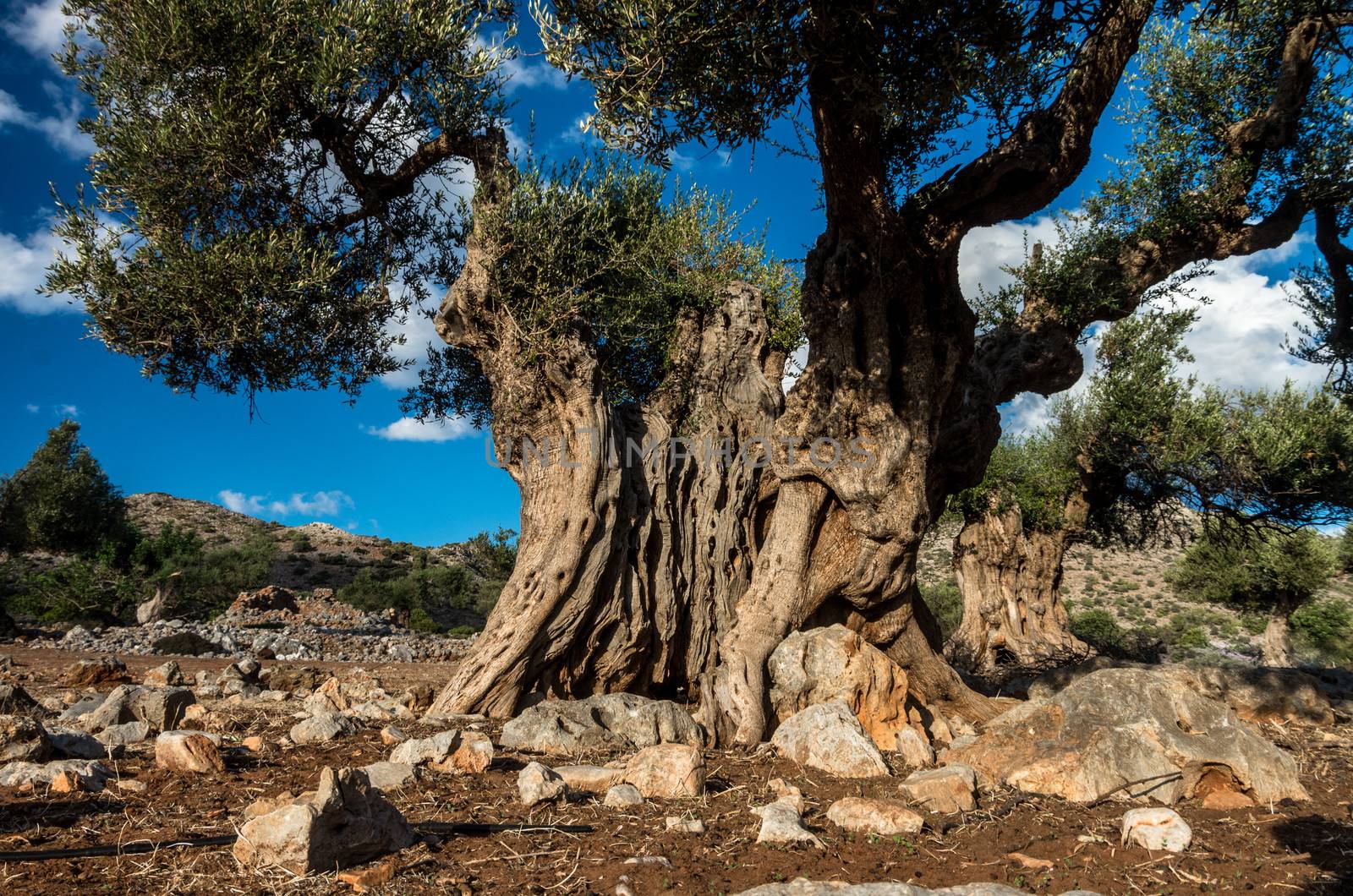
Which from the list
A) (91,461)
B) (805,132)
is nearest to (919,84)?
(805,132)

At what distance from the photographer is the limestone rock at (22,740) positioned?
5.38m

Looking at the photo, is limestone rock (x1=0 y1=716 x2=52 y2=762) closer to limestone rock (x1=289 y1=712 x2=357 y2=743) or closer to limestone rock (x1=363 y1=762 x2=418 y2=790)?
limestone rock (x1=289 y1=712 x2=357 y2=743)

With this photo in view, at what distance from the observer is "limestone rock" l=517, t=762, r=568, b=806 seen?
512cm

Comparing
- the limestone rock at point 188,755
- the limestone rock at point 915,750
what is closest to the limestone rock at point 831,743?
the limestone rock at point 915,750

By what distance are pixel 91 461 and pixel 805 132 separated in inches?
1409

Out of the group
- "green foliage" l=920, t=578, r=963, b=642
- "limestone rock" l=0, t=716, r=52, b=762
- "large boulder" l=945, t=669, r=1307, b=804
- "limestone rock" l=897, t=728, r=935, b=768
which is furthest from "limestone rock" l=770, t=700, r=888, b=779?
"green foliage" l=920, t=578, r=963, b=642

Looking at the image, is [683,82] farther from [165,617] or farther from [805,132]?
[165,617]

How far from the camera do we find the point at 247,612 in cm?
2614

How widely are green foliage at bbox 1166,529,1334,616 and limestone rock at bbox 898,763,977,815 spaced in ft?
72.5

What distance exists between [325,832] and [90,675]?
29.7ft

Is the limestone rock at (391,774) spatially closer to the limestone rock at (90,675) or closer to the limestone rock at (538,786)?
the limestone rock at (538,786)

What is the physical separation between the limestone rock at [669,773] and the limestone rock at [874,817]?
992mm

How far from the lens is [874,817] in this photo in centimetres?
489

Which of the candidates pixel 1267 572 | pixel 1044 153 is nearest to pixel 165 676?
pixel 1044 153
